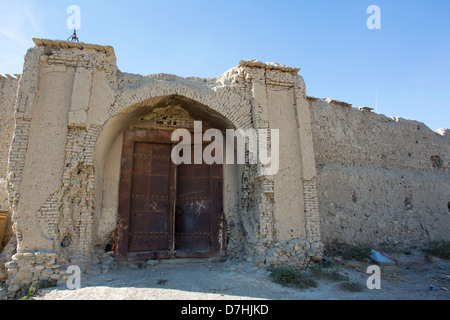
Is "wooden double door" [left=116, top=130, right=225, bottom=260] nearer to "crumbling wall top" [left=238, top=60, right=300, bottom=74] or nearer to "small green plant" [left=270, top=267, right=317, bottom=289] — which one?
"small green plant" [left=270, top=267, right=317, bottom=289]

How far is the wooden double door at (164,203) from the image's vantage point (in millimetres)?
6043

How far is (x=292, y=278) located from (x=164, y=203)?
313 cm

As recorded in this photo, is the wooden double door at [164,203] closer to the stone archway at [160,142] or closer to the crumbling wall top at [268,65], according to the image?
the stone archway at [160,142]

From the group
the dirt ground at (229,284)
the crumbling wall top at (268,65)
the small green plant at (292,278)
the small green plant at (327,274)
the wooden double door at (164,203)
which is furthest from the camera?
the crumbling wall top at (268,65)

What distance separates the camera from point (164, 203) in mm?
6418

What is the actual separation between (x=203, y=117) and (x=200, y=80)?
2.67ft

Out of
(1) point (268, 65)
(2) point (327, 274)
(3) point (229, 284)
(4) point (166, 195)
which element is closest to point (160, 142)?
(4) point (166, 195)

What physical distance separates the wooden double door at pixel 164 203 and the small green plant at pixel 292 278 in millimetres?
1670

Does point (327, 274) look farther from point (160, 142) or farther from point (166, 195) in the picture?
point (160, 142)

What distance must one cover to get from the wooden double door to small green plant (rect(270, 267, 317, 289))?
167 cm

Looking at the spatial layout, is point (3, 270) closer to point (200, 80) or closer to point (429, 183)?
point (200, 80)

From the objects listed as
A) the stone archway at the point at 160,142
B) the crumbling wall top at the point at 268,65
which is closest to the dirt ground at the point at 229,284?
the stone archway at the point at 160,142
